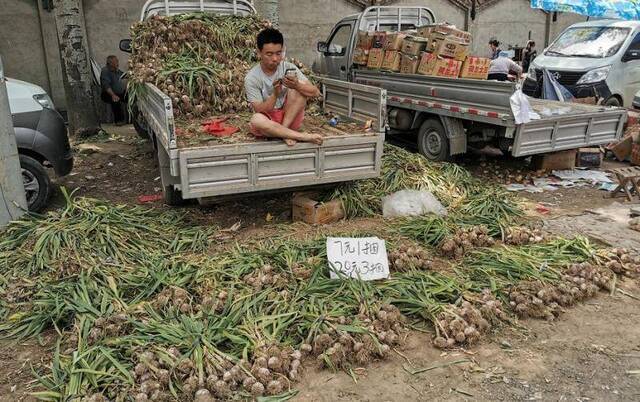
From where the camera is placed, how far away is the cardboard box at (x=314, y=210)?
5.10 metres

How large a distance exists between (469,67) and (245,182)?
444cm

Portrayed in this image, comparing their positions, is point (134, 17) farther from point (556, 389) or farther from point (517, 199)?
point (556, 389)

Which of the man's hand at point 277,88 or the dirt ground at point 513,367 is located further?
the man's hand at point 277,88

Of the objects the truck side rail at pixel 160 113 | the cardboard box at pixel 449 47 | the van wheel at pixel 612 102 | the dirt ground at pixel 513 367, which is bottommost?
the dirt ground at pixel 513 367

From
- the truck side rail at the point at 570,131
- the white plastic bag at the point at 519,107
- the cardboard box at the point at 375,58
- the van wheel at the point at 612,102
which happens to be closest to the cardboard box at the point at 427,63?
the cardboard box at the point at 375,58

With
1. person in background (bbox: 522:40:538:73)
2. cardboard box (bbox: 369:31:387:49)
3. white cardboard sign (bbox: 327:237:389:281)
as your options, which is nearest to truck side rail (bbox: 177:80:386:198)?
Result: white cardboard sign (bbox: 327:237:389:281)

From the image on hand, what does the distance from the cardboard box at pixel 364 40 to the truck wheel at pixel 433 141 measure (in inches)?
76.0

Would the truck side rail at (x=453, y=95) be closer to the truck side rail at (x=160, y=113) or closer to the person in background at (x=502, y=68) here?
the person in background at (x=502, y=68)

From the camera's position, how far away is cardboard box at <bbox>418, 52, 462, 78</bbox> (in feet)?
24.7

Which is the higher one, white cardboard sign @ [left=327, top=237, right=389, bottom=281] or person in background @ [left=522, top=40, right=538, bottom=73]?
person in background @ [left=522, top=40, right=538, bottom=73]

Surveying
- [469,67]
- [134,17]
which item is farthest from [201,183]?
[134,17]

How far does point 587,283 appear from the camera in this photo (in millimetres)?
3988

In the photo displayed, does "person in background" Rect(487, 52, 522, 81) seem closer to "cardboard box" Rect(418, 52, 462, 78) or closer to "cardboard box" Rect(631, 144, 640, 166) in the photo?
"cardboard box" Rect(418, 52, 462, 78)

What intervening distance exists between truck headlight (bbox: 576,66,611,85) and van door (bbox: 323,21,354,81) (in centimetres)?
474
